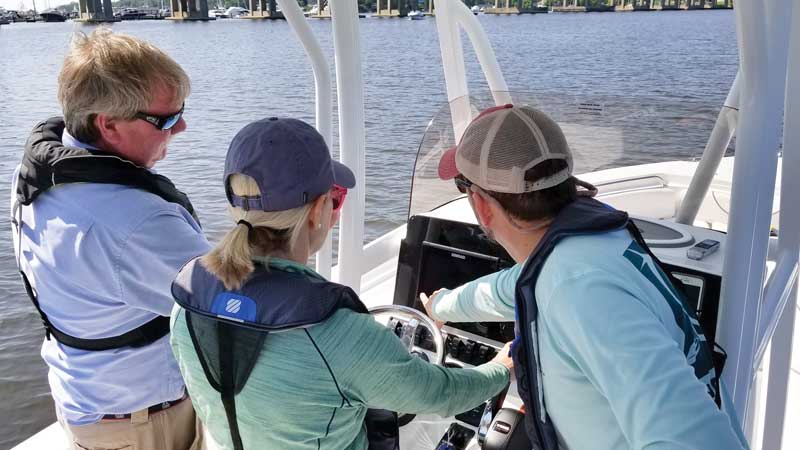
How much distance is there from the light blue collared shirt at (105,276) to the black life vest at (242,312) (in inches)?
12.4

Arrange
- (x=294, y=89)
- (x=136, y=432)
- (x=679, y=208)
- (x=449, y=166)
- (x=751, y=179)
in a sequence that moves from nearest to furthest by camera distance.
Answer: (x=449, y=166) → (x=751, y=179) → (x=136, y=432) → (x=679, y=208) → (x=294, y=89)

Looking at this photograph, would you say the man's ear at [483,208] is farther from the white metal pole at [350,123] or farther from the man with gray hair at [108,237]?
the white metal pole at [350,123]

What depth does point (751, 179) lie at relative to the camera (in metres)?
1.59

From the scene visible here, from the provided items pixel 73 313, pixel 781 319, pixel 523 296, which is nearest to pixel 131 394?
pixel 73 313

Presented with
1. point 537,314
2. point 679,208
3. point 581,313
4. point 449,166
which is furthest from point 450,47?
point 581,313

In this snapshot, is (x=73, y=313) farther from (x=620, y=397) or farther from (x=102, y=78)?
Answer: (x=620, y=397)

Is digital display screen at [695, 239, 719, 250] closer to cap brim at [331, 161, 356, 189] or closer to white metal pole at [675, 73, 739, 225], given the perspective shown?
white metal pole at [675, 73, 739, 225]

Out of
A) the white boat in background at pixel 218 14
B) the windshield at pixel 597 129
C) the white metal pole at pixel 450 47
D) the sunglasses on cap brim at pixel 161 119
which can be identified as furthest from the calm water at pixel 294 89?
the white boat in background at pixel 218 14

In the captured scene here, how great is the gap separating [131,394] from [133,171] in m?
0.59

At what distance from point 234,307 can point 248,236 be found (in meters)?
0.16

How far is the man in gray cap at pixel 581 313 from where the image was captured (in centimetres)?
99

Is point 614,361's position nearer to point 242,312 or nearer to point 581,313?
point 581,313

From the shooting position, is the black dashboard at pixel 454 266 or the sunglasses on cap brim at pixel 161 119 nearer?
the sunglasses on cap brim at pixel 161 119

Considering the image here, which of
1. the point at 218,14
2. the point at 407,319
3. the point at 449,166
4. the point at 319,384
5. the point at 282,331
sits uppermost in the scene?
the point at 218,14
